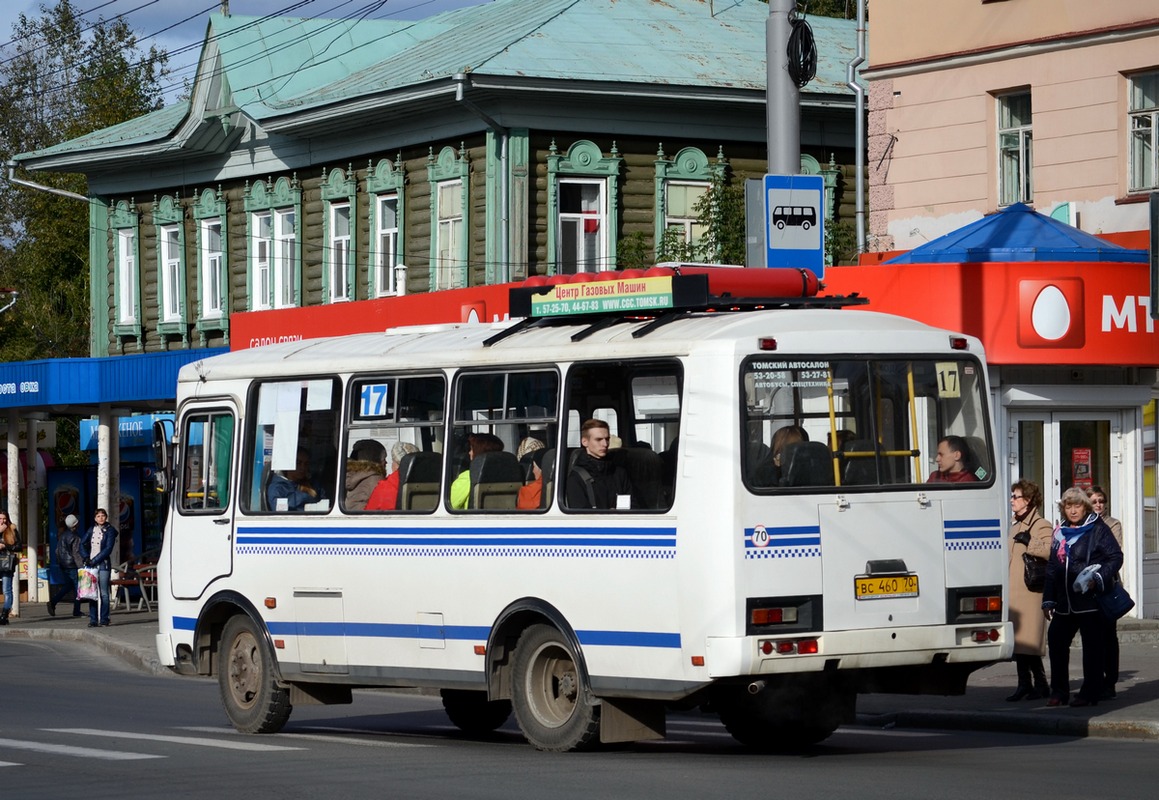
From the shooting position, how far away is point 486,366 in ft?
42.9

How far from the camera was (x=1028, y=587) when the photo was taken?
15617 mm

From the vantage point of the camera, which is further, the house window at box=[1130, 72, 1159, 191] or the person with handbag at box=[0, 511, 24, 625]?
the person with handbag at box=[0, 511, 24, 625]

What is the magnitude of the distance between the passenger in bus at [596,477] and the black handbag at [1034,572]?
4.64 m

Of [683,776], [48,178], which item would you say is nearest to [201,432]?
[683,776]

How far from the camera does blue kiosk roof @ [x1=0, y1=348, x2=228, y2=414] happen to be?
1241 inches

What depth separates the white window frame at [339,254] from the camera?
34938 mm

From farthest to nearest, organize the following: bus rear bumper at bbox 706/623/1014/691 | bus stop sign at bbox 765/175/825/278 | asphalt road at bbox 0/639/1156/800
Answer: bus stop sign at bbox 765/175/825/278 → bus rear bumper at bbox 706/623/1014/691 → asphalt road at bbox 0/639/1156/800

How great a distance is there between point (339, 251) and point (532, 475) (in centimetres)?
2314

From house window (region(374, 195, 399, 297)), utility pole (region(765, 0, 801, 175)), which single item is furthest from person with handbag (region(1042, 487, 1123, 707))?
house window (region(374, 195, 399, 297))

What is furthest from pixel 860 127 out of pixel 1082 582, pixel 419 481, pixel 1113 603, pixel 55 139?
pixel 55 139

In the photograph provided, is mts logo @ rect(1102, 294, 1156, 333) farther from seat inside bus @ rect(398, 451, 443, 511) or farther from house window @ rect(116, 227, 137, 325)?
house window @ rect(116, 227, 137, 325)

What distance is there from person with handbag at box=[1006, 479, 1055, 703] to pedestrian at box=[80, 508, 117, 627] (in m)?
16.8

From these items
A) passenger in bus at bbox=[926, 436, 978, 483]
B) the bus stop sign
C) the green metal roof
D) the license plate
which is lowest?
the license plate

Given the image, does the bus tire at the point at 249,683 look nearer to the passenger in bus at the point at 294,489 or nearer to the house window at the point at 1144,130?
the passenger in bus at the point at 294,489
